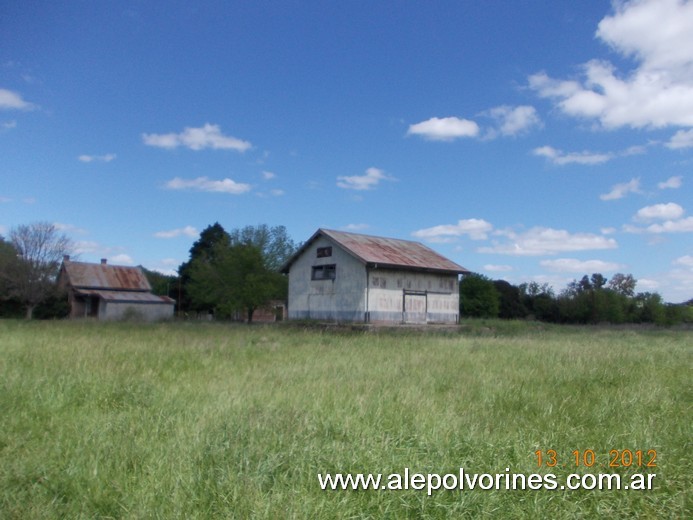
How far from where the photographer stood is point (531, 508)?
139 inches

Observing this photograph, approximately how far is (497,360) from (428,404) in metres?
4.67

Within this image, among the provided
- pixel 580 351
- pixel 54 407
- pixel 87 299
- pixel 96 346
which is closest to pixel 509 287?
pixel 87 299

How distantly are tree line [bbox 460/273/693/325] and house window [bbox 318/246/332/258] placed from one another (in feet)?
97.7

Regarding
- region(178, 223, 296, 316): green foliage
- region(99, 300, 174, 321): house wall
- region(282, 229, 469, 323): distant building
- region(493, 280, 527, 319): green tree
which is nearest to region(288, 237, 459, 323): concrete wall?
region(282, 229, 469, 323): distant building

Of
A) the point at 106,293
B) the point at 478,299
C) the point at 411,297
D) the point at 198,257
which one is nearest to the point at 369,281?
the point at 411,297

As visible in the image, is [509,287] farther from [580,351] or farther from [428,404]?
[428,404]

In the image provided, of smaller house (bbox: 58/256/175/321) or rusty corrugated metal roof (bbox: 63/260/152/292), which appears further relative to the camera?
rusty corrugated metal roof (bbox: 63/260/152/292)

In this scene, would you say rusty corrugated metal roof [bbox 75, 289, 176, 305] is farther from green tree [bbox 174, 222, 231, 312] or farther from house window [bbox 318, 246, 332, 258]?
house window [bbox 318, 246, 332, 258]

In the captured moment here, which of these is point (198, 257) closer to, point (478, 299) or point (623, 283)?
point (478, 299)

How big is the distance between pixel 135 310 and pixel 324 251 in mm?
22523

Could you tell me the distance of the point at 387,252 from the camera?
2706 centimetres

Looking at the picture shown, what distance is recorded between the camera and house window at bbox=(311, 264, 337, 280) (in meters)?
26.6
